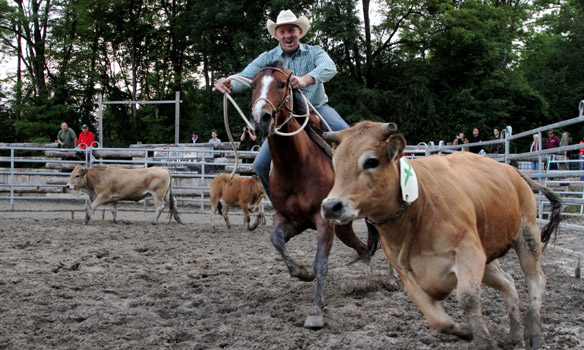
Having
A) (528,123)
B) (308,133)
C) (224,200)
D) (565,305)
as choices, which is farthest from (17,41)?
(565,305)

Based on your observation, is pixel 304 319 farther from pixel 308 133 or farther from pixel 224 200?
pixel 224 200

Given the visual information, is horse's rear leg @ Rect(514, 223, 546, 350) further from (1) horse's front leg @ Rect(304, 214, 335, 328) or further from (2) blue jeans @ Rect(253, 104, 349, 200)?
(2) blue jeans @ Rect(253, 104, 349, 200)

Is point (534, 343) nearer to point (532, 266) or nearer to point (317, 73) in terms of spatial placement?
point (532, 266)

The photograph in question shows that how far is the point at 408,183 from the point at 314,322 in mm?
1580

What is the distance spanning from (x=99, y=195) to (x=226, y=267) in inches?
276

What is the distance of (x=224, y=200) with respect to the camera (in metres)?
12.3

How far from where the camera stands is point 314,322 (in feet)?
13.8

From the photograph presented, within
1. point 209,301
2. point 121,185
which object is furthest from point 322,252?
point 121,185

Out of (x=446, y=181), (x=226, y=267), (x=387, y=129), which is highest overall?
(x=387, y=129)

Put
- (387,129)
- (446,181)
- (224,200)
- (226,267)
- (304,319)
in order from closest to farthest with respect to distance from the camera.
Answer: (387,129) → (446,181) → (304,319) → (226,267) → (224,200)

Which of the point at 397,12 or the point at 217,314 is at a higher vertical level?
the point at 397,12

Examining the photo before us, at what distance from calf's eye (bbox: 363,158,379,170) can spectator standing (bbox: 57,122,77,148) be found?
52.4 ft

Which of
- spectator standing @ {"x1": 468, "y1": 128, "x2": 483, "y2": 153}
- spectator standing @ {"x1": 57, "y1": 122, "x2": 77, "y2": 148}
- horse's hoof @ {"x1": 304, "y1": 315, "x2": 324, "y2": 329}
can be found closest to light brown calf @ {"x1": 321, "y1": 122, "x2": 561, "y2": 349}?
horse's hoof @ {"x1": 304, "y1": 315, "x2": 324, "y2": 329}

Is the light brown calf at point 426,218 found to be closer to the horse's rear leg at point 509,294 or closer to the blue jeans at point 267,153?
the horse's rear leg at point 509,294
